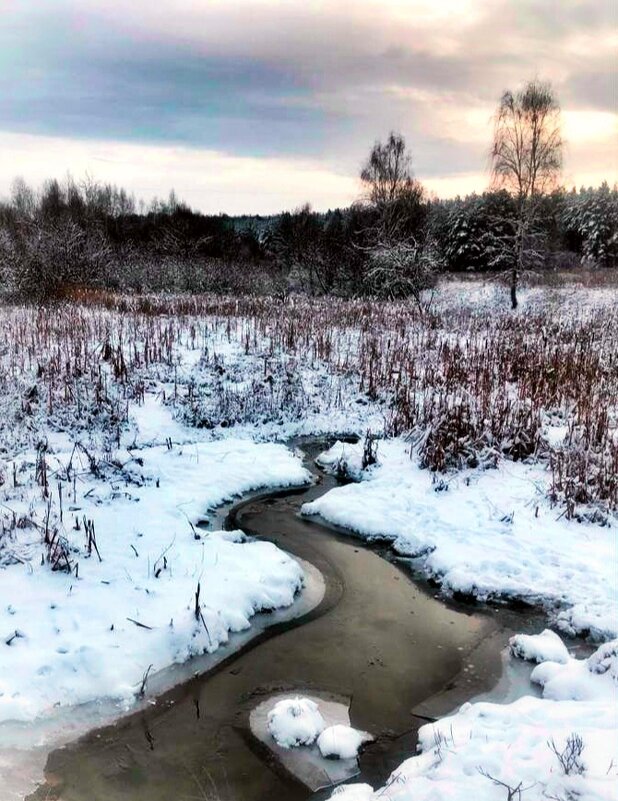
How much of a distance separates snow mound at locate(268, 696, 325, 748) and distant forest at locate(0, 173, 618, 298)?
1775cm

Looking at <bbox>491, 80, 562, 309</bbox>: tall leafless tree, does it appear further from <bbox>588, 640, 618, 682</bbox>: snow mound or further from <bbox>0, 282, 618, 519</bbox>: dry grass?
<bbox>588, 640, 618, 682</bbox>: snow mound

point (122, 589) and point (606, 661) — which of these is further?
point (122, 589)

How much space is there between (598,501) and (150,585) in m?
4.77

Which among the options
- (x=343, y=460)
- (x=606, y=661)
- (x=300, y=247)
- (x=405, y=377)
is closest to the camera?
(x=606, y=661)

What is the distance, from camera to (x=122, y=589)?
4879mm

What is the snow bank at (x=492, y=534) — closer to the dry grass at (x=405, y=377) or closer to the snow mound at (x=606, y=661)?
the dry grass at (x=405, y=377)

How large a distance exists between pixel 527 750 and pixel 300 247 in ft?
116

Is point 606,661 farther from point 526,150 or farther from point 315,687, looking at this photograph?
point 526,150

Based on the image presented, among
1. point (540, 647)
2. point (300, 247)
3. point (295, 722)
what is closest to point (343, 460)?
point (540, 647)

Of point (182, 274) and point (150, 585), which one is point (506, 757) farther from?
point (182, 274)

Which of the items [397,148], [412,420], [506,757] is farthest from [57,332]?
[397,148]

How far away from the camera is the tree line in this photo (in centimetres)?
2338

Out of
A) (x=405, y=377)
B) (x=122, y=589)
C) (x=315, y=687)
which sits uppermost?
(x=405, y=377)

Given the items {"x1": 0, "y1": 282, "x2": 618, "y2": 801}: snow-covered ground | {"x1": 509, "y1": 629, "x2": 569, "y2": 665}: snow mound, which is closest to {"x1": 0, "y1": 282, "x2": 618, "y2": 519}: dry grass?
{"x1": 0, "y1": 282, "x2": 618, "y2": 801}: snow-covered ground
